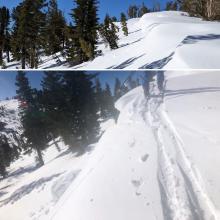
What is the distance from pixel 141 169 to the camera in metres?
1.67

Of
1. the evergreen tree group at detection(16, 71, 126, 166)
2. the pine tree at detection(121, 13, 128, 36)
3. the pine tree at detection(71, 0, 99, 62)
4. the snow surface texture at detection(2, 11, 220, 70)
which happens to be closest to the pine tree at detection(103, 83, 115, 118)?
the evergreen tree group at detection(16, 71, 126, 166)

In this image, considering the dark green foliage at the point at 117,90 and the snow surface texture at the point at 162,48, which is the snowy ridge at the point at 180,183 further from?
the snow surface texture at the point at 162,48

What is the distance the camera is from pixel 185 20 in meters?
6.81

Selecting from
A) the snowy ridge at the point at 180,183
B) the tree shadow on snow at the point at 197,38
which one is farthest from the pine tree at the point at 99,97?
the tree shadow on snow at the point at 197,38

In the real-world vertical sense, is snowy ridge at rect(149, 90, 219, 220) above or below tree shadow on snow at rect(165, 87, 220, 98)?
below

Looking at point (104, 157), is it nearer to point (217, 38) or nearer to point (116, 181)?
point (116, 181)

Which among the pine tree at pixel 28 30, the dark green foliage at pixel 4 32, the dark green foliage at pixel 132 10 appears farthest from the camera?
the dark green foliage at pixel 4 32

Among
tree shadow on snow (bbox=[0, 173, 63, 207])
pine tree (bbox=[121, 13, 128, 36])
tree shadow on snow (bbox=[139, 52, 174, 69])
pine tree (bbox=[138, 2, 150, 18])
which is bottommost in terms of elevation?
tree shadow on snow (bbox=[0, 173, 63, 207])

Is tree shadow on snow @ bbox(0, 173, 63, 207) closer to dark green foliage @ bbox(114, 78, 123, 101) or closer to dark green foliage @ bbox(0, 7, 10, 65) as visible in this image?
dark green foliage @ bbox(114, 78, 123, 101)

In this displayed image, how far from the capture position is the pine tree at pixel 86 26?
3.50 metres

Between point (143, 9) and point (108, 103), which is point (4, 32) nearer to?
point (143, 9)

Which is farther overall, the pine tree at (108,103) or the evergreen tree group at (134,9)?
the evergreen tree group at (134,9)

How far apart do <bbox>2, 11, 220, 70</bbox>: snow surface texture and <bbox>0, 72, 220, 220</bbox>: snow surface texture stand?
2.47ft

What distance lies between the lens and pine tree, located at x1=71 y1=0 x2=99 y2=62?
3.50 metres
